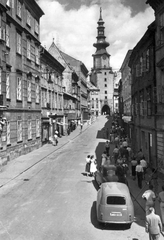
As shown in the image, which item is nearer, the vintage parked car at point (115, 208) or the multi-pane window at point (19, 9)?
the vintage parked car at point (115, 208)

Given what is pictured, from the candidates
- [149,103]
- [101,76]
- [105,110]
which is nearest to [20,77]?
[149,103]

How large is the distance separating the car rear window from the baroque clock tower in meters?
114

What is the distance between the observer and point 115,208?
32.3 feet

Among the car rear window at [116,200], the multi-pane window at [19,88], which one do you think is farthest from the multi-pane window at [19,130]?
the car rear window at [116,200]

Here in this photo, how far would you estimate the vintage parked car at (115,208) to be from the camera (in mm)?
9758

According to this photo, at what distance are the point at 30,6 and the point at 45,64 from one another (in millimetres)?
8374

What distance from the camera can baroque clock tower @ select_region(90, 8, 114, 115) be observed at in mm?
121956

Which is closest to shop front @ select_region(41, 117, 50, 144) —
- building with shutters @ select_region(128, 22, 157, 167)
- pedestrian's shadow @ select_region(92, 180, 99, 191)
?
building with shutters @ select_region(128, 22, 157, 167)

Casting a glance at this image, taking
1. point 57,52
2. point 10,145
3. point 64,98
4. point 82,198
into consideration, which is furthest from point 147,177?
point 57,52

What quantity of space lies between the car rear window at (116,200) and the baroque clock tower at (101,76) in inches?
4469

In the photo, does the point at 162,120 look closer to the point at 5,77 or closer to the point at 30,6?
the point at 5,77

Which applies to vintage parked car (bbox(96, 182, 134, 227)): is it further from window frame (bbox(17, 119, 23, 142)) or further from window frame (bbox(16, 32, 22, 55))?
window frame (bbox(16, 32, 22, 55))

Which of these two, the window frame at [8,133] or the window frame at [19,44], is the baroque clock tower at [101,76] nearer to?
the window frame at [19,44]

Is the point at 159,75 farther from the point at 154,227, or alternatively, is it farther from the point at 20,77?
the point at 20,77
